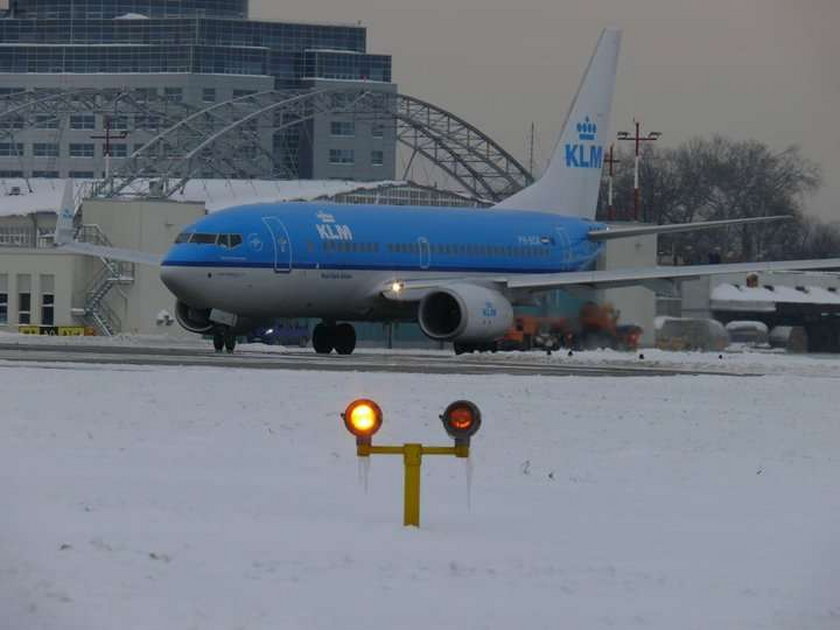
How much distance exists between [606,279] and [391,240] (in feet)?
18.9

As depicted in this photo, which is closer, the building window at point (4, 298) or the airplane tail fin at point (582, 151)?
the airplane tail fin at point (582, 151)

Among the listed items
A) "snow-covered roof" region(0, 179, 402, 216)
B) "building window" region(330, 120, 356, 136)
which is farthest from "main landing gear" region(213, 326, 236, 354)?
"building window" region(330, 120, 356, 136)

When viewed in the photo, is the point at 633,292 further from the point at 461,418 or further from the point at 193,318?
the point at 461,418

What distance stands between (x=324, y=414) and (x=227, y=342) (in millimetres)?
23326

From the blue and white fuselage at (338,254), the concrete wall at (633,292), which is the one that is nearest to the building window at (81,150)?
the concrete wall at (633,292)

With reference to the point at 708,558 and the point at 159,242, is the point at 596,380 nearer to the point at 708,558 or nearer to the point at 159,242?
the point at 708,558

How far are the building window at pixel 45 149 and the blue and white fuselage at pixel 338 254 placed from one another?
5696 inches

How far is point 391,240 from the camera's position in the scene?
53156 mm

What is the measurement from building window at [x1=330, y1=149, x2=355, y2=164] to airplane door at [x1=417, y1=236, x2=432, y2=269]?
13839 cm

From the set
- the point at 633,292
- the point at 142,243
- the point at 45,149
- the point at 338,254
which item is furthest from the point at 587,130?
the point at 45,149

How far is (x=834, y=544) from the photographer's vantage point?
56.0 ft

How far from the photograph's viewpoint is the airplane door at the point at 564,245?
58375mm

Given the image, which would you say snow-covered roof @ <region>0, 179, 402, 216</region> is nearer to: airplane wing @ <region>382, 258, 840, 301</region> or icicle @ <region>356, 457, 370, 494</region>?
airplane wing @ <region>382, 258, 840, 301</region>

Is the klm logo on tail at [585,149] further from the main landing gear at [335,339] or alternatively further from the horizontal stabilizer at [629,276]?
the main landing gear at [335,339]
